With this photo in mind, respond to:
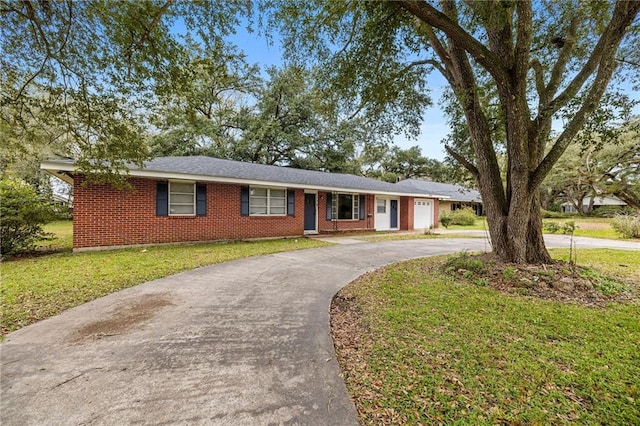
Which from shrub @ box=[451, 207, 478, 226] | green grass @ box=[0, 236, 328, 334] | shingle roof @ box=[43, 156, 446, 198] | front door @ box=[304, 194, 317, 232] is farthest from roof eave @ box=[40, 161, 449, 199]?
shrub @ box=[451, 207, 478, 226]

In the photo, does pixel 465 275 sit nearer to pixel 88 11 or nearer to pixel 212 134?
pixel 88 11

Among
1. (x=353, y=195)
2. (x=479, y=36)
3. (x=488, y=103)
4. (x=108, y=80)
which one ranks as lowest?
(x=353, y=195)

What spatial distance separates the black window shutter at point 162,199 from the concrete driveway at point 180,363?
18.6 ft

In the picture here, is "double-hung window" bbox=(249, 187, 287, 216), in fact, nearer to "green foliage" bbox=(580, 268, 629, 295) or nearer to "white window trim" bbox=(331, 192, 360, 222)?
"white window trim" bbox=(331, 192, 360, 222)

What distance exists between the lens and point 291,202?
13188 millimetres

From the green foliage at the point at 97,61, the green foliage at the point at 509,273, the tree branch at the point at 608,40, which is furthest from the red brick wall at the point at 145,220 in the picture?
the tree branch at the point at 608,40

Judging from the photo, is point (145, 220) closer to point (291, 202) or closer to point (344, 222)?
point (291, 202)

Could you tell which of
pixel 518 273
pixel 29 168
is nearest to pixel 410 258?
pixel 518 273

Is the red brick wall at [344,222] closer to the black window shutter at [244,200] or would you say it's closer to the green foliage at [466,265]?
the black window shutter at [244,200]

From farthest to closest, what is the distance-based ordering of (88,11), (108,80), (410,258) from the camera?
(410,258)
(108,80)
(88,11)

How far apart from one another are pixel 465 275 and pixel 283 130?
22.8 m

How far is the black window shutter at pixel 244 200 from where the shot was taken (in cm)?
1171

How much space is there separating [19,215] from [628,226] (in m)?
24.4

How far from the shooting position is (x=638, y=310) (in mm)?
4273
